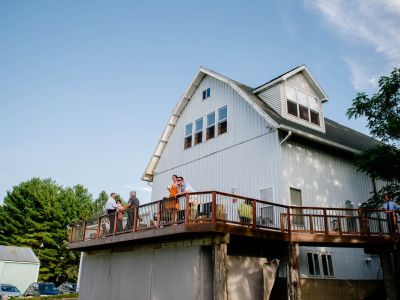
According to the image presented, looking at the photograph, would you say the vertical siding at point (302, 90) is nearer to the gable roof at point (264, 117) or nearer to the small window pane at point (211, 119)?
the gable roof at point (264, 117)

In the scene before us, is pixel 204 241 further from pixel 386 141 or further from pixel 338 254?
pixel 386 141

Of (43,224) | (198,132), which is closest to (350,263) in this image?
(198,132)

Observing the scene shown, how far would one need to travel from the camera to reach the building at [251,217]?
41.3 ft

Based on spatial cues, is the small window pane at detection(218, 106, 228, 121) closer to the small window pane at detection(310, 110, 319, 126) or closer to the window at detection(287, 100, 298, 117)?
the window at detection(287, 100, 298, 117)

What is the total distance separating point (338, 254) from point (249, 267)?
5382 millimetres

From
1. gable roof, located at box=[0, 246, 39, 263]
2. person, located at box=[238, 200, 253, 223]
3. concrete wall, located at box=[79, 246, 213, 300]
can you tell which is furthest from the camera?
gable roof, located at box=[0, 246, 39, 263]

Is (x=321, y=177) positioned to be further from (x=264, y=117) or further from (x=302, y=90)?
(x=302, y=90)

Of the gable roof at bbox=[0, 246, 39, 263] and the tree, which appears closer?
the tree

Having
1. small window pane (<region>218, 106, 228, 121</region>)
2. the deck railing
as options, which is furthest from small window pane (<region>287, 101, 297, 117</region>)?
the deck railing

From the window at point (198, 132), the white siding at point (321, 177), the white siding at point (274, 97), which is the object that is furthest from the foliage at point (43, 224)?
the white siding at point (321, 177)

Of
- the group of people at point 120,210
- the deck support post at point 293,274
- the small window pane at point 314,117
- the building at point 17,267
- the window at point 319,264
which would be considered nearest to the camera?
the deck support post at point 293,274

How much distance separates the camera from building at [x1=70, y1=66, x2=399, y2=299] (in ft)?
41.3

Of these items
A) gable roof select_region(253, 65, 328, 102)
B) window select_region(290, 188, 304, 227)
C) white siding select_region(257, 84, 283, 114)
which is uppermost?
gable roof select_region(253, 65, 328, 102)

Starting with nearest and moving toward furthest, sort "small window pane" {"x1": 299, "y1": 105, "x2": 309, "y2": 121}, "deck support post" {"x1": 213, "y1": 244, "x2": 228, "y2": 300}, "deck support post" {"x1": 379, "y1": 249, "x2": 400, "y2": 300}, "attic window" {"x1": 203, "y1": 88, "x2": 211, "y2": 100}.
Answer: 1. "deck support post" {"x1": 213, "y1": 244, "x2": 228, "y2": 300}
2. "deck support post" {"x1": 379, "y1": 249, "x2": 400, "y2": 300}
3. "small window pane" {"x1": 299, "y1": 105, "x2": 309, "y2": 121}
4. "attic window" {"x1": 203, "y1": 88, "x2": 211, "y2": 100}
